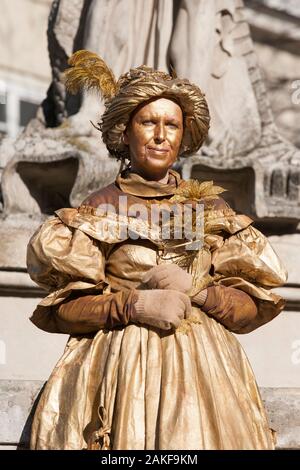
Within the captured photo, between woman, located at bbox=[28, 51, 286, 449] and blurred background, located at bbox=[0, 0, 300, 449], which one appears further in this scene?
blurred background, located at bbox=[0, 0, 300, 449]

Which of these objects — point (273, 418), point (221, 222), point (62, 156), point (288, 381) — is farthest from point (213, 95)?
point (221, 222)

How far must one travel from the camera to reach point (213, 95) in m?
8.21

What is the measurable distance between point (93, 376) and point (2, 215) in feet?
8.38

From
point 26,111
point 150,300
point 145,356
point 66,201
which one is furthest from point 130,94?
point 26,111

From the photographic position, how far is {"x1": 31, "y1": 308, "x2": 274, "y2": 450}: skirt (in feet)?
16.4

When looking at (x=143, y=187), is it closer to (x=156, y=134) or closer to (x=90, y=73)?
(x=156, y=134)

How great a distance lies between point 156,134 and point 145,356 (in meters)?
0.71

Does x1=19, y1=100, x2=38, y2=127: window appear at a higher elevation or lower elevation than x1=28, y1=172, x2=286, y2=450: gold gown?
higher

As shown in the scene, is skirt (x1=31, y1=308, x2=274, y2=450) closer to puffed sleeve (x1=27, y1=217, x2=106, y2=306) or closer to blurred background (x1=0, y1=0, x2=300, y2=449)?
puffed sleeve (x1=27, y1=217, x2=106, y2=306)

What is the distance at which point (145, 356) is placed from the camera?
201 inches

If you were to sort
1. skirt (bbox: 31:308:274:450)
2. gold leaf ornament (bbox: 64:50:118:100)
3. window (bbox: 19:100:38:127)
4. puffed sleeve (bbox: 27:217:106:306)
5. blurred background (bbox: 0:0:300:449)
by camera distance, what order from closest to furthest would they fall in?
1. skirt (bbox: 31:308:274:450)
2. puffed sleeve (bbox: 27:217:106:306)
3. gold leaf ornament (bbox: 64:50:118:100)
4. blurred background (bbox: 0:0:300:449)
5. window (bbox: 19:100:38:127)

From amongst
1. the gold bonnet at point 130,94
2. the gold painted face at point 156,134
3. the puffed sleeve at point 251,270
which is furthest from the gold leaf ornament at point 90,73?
the puffed sleeve at point 251,270

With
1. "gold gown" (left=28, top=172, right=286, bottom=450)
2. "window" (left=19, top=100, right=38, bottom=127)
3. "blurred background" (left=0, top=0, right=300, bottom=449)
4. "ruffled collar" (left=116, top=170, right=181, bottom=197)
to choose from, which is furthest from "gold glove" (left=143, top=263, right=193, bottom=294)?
"window" (left=19, top=100, right=38, bottom=127)
